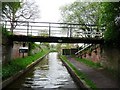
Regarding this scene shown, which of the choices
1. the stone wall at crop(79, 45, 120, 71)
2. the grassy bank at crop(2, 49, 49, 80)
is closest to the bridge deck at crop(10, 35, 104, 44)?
the stone wall at crop(79, 45, 120, 71)

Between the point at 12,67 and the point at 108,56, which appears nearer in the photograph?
the point at 12,67

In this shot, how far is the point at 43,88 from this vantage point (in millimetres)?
13180

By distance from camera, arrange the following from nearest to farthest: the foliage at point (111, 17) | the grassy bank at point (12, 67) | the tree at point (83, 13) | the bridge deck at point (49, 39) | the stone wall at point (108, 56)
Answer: the grassy bank at point (12, 67), the foliage at point (111, 17), the stone wall at point (108, 56), the bridge deck at point (49, 39), the tree at point (83, 13)

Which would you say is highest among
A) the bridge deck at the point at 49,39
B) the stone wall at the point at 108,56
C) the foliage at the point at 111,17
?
the foliage at the point at 111,17

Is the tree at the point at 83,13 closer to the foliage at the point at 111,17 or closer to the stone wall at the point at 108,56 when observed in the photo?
the stone wall at the point at 108,56

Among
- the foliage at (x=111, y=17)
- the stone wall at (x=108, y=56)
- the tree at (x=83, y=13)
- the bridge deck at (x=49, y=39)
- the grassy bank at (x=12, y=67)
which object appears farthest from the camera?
the tree at (x=83, y=13)

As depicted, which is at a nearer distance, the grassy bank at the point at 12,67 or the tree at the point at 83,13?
the grassy bank at the point at 12,67

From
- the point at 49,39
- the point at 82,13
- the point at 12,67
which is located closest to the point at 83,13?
the point at 82,13

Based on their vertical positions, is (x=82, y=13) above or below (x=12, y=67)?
above

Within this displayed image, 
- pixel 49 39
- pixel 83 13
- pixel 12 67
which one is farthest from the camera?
pixel 83 13

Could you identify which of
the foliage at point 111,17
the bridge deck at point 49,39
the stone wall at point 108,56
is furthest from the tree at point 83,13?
the foliage at point 111,17

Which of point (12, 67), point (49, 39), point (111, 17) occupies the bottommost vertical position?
point (12, 67)

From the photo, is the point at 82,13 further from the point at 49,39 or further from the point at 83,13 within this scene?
the point at 49,39

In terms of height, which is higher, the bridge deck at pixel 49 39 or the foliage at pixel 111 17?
the foliage at pixel 111 17
